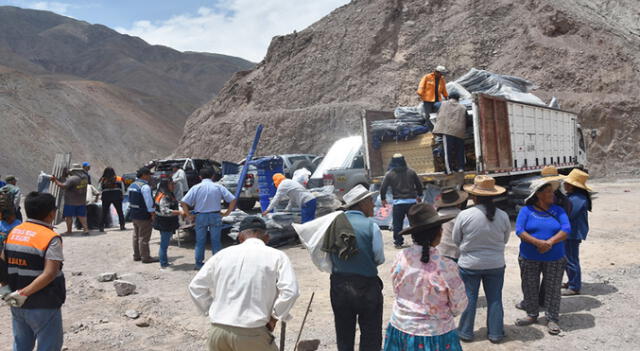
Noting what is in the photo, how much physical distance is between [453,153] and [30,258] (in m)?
8.32

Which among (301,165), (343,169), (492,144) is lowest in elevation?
(343,169)

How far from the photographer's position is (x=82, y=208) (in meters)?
12.0

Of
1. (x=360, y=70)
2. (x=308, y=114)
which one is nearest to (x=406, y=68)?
(x=360, y=70)

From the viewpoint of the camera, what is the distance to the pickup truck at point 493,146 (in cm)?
986

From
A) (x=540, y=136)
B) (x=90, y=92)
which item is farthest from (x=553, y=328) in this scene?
(x=90, y=92)

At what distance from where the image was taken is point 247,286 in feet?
9.58

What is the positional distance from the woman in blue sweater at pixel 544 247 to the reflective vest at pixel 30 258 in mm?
4132

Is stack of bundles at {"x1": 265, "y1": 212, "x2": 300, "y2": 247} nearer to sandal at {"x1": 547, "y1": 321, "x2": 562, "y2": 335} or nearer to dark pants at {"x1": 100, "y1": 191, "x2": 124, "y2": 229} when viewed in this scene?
dark pants at {"x1": 100, "y1": 191, "x2": 124, "y2": 229}

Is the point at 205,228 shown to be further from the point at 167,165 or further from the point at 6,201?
the point at 167,165

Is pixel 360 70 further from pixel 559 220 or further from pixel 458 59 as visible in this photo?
pixel 559 220

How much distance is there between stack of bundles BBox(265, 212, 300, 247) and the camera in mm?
9531

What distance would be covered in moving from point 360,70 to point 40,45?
80.6 meters

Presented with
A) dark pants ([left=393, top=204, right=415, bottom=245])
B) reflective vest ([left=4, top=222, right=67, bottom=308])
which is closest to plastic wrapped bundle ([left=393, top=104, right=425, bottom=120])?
dark pants ([left=393, top=204, right=415, bottom=245])

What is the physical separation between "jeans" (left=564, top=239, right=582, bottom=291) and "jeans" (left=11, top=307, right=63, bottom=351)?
5.24m
